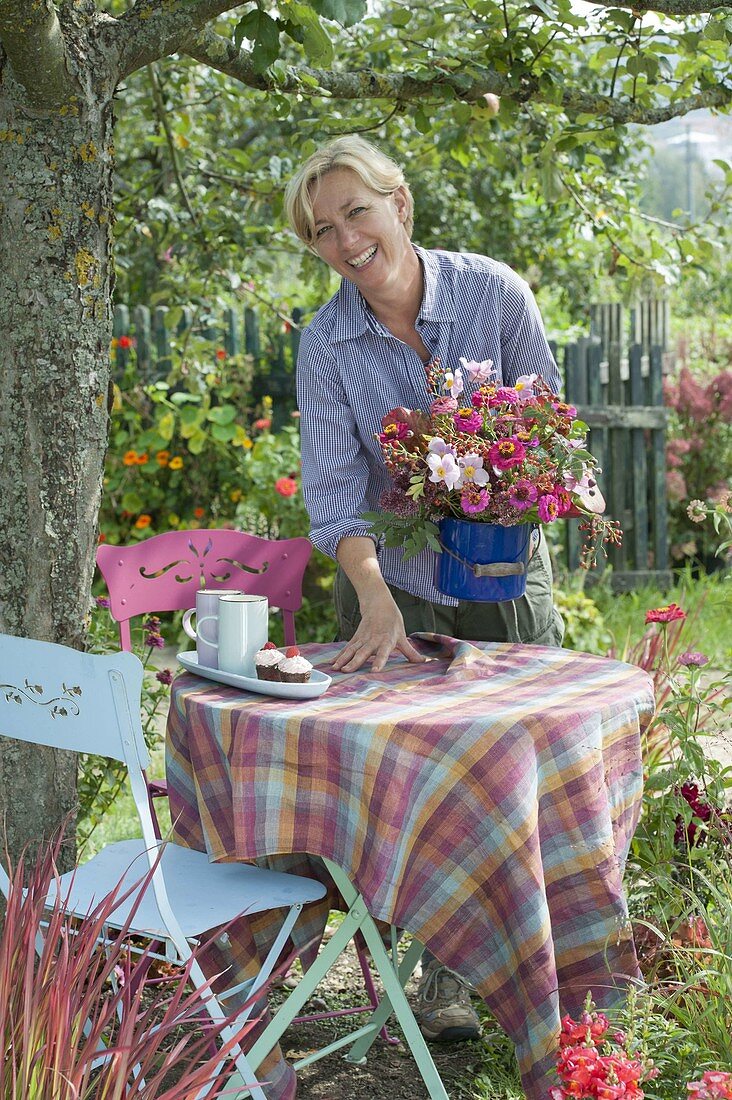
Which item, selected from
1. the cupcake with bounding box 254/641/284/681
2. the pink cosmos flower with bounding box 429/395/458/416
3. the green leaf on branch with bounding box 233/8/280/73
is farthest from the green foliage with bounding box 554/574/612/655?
the green leaf on branch with bounding box 233/8/280/73

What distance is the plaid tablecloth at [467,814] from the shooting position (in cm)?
215

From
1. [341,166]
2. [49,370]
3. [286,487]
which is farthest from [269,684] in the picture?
[286,487]

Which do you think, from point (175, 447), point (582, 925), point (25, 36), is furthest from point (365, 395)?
point (175, 447)

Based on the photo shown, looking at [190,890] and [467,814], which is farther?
[190,890]

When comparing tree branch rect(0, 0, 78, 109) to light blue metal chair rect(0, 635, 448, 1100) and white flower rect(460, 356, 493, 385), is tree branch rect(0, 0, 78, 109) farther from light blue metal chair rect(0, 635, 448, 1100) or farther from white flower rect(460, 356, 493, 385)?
light blue metal chair rect(0, 635, 448, 1100)

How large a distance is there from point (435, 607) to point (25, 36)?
1.59 m

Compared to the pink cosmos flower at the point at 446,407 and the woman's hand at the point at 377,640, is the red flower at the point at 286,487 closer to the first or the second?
the woman's hand at the point at 377,640

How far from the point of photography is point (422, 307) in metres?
2.97

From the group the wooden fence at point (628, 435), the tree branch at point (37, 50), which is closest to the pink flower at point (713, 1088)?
the tree branch at point (37, 50)

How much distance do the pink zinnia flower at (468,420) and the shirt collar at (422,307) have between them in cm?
59

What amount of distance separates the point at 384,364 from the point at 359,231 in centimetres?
33

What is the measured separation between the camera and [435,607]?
303cm

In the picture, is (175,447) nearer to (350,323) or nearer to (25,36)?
(350,323)

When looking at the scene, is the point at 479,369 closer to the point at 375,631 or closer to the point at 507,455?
the point at 507,455
